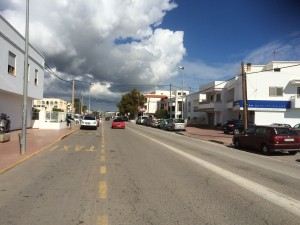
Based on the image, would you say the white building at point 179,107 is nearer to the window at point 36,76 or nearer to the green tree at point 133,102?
the green tree at point 133,102

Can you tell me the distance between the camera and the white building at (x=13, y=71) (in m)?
25.3

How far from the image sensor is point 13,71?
2850 centimetres

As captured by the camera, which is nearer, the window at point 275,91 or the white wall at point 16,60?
the white wall at point 16,60

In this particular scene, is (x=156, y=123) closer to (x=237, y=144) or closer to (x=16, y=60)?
(x=16, y=60)

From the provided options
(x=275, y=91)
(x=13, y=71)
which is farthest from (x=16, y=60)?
(x=275, y=91)

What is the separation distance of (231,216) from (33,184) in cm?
500

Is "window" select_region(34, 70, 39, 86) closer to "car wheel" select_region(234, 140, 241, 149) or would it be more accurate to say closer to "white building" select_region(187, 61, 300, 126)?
"car wheel" select_region(234, 140, 241, 149)

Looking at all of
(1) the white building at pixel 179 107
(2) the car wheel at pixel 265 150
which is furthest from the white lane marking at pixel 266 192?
(1) the white building at pixel 179 107

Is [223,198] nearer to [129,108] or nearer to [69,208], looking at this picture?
[69,208]

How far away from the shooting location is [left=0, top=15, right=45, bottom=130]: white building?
82.9 feet

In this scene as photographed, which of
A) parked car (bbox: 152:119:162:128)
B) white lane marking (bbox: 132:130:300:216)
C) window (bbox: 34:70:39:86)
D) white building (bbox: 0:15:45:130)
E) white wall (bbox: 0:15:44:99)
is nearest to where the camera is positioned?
white lane marking (bbox: 132:130:300:216)

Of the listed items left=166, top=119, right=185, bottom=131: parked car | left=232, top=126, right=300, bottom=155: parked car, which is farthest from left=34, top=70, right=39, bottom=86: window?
left=232, top=126, right=300, bottom=155: parked car

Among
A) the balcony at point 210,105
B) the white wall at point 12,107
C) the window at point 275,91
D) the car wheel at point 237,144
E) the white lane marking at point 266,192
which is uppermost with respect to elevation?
the window at point 275,91

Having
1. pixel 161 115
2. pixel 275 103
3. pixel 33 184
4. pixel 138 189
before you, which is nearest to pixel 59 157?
pixel 33 184
